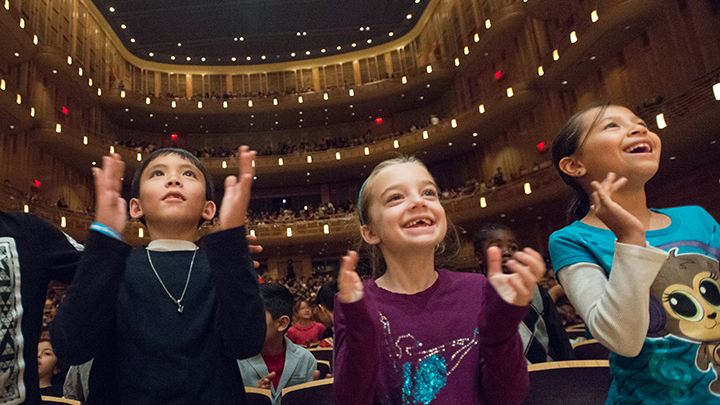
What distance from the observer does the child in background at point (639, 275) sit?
0.97 metres

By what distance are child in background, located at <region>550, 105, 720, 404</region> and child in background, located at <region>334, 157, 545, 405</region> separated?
0.23 meters

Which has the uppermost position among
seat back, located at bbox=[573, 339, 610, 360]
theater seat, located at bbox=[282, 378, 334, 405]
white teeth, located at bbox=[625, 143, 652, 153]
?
white teeth, located at bbox=[625, 143, 652, 153]

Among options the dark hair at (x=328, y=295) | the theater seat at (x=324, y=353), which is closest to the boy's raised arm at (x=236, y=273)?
the theater seat at (x=324, y=353)

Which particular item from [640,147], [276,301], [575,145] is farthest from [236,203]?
[276,301]

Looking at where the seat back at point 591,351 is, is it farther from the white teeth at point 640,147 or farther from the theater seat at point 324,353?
the theater seat at point 324,353

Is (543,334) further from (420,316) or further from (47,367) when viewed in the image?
(47,367)

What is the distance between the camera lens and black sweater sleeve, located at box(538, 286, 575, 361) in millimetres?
2146

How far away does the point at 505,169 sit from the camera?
51.9ft

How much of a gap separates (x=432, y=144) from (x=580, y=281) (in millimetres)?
15952

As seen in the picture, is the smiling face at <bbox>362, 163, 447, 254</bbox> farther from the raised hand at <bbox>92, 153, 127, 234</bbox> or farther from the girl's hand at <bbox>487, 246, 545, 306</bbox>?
the raised hand at <bbox>92, 153, 127, 234</bbox>

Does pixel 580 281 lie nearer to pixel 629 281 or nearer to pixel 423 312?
pixel 629 281

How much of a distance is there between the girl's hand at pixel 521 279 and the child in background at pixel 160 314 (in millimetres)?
600

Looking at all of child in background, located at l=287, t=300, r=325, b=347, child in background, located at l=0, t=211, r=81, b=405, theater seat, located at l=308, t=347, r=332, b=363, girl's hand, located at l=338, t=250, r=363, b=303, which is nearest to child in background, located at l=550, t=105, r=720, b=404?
girl's hand, located at l=338, t=250, r=363, b=303

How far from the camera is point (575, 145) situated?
52.3 inches
